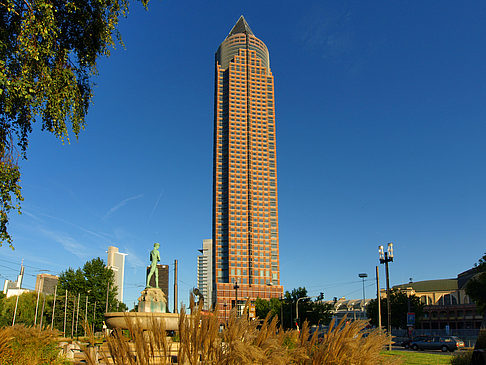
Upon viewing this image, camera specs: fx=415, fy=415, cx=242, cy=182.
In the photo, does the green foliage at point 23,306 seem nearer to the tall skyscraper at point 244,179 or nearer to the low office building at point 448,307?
the low office building at point 448,307

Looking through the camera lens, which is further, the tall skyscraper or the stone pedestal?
the tall skyscraper

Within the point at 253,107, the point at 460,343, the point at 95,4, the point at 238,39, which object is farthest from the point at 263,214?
the point at 95,4

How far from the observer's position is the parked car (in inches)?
→ 1454

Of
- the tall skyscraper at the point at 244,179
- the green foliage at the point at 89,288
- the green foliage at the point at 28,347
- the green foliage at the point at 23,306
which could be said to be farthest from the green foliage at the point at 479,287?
the tall skyscraper at the point at 244,179

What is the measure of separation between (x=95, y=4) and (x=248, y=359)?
10.0 meters

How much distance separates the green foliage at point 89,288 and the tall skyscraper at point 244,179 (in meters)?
88.5

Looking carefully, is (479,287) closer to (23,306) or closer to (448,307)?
(23,306)

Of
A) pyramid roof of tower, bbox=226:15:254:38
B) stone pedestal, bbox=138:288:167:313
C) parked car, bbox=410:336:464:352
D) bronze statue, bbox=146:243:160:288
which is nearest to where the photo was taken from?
stone pedestal, bbox=138:288:167:313

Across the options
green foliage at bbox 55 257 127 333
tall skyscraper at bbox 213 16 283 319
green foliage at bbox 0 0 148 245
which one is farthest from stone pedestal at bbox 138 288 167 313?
tall skyscraper at bbox 213 16 283 319

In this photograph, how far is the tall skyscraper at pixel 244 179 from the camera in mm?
154125

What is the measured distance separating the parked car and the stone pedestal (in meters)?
27.4

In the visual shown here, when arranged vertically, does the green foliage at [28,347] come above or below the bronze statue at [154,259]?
below

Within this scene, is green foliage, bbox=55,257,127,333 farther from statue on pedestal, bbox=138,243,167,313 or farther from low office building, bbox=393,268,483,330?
low office building, bbox=393,268,483,330

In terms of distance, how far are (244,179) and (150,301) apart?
140 m
